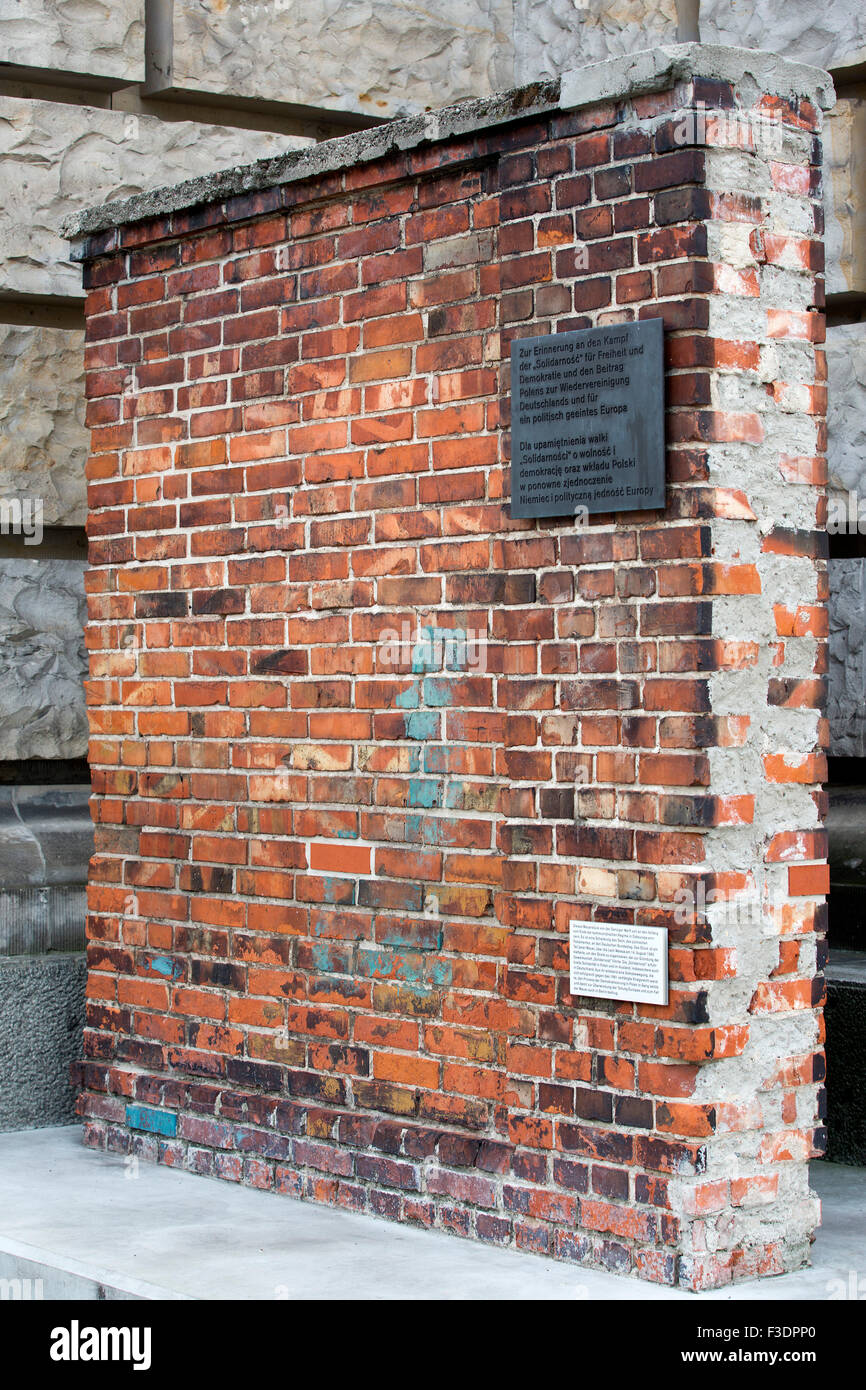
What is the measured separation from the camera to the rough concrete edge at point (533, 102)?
355 cm

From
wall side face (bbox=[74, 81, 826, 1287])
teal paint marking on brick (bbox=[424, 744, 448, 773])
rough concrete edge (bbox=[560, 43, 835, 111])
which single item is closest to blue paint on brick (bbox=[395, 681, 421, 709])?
wall side face (bbox=[74, 81, 826, 1287])

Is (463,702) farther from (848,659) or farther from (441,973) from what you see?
(848,659)

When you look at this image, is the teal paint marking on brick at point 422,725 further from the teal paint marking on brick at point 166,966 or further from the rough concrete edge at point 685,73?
the rough concrete edge at point 685,73

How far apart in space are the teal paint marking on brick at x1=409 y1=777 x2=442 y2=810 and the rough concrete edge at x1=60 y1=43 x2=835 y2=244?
147 cm

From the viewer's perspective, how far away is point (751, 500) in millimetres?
3611

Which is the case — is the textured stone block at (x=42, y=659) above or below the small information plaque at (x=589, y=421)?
below

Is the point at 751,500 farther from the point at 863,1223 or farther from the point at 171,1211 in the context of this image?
the point at 171,1211

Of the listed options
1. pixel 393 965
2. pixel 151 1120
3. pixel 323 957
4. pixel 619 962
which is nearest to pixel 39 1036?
pixel 151 1120

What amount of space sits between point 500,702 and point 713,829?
63 centimetres

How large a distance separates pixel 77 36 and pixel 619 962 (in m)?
3.66

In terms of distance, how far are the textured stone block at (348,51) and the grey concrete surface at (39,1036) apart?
2888 millimetres

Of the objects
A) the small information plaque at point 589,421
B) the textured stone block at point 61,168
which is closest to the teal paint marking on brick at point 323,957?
the small information plaque at point 589,421

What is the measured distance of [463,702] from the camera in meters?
4.04
